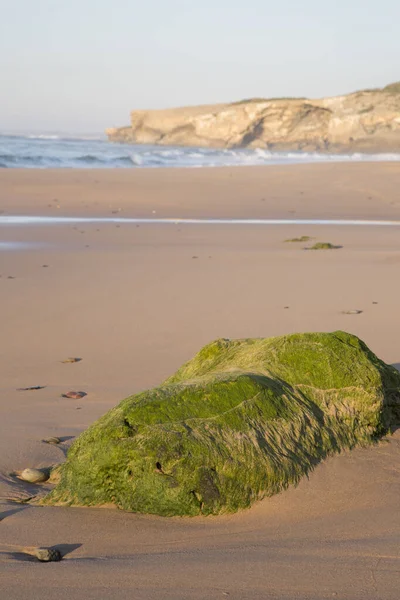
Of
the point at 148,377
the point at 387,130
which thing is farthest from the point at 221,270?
the point at 387,130

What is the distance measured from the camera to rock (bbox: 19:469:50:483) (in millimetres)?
3455

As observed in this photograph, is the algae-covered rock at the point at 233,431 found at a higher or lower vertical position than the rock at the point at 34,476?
higher

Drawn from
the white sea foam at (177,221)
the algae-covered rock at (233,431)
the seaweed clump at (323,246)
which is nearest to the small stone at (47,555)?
the algae-covered rock at (233,431)

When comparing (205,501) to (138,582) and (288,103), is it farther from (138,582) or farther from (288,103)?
(288,103)

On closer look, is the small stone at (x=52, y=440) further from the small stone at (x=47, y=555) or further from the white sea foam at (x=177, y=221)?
the white sea foam at (x=177, y=221)

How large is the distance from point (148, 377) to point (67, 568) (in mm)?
2660

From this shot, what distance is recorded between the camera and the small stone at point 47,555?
2.54m

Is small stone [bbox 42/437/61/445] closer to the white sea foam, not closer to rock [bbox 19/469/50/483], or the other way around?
rock [bbox 19/469/50/483]

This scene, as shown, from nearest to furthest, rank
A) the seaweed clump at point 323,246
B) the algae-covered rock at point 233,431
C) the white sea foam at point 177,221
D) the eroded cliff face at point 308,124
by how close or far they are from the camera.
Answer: the algae-covered rock at point 233,431, the seaweed clump at point 323,246, the white sea foam at point 177,221, the eroded cliff face at point 308,124

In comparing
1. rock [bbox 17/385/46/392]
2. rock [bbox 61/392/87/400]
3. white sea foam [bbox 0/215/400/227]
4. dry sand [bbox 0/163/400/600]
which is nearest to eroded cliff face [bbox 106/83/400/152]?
white sea foam [bbox 0/215/400/227]

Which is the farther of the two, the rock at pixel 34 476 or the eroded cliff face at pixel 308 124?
the eroded cliff face at pixel 308 124

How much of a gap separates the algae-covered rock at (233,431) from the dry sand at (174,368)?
0.27ft

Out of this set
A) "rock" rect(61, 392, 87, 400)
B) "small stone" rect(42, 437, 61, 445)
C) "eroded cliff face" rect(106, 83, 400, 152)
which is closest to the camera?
"small stone" rect(42, 437, 61, 445)

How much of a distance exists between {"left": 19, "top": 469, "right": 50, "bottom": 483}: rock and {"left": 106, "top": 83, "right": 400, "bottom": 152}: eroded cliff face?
83079 millimetres
